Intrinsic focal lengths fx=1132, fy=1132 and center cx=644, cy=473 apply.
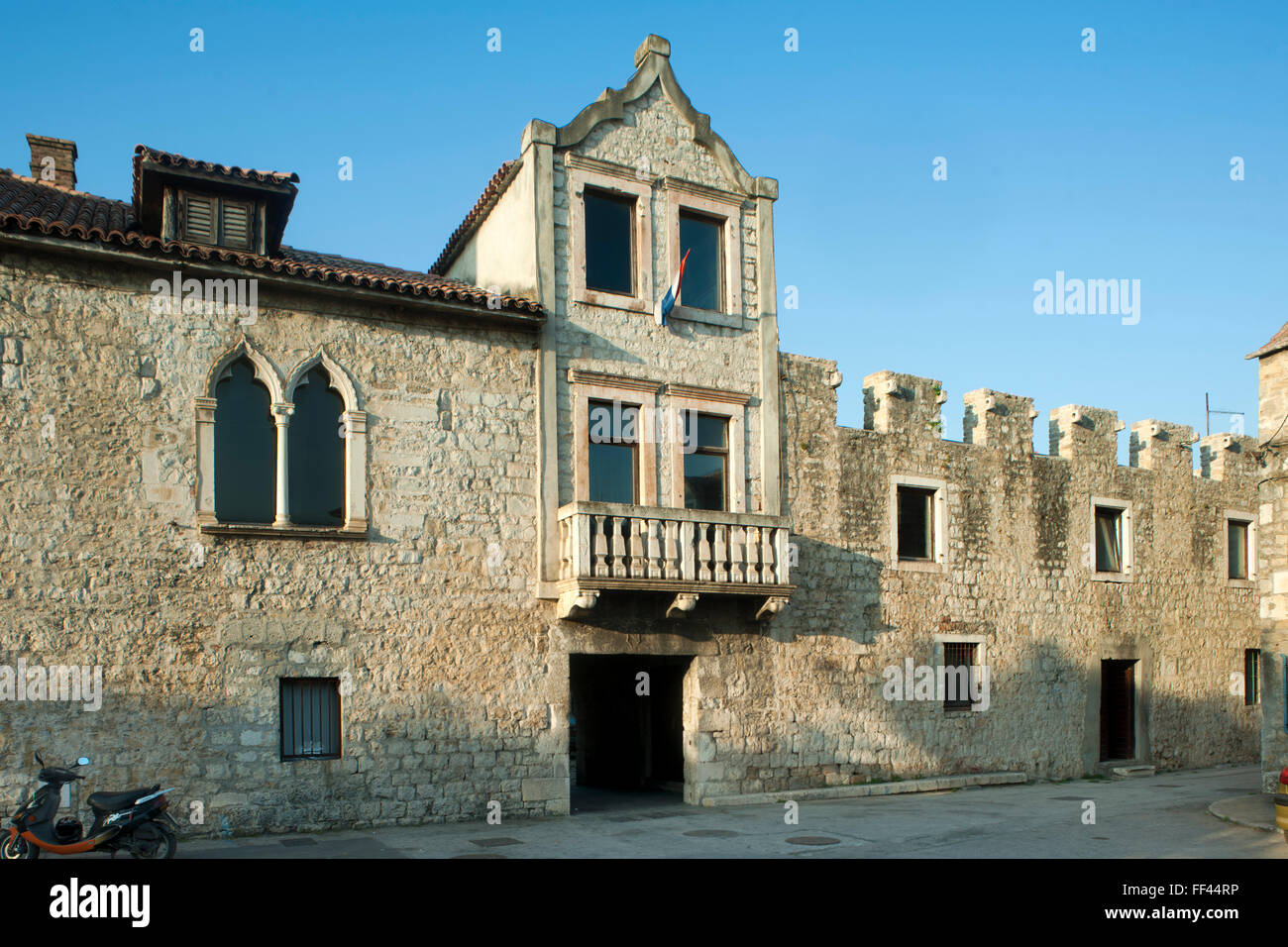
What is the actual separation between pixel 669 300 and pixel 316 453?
588 cm

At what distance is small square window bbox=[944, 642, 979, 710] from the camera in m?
20.4

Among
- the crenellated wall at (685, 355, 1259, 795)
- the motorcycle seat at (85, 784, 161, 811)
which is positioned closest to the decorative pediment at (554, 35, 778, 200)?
the crenellated wall at (685, 355, 1259, 795)

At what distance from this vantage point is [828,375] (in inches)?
776

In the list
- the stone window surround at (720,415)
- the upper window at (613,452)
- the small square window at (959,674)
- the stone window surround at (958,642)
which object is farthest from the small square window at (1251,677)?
the upper window at (613,452)

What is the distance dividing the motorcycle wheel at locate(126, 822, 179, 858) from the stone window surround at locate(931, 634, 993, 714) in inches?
519

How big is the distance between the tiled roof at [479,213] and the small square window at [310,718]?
27.2ft

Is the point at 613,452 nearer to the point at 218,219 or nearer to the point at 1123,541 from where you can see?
the point at 218,219

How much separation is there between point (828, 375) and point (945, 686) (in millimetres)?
5991

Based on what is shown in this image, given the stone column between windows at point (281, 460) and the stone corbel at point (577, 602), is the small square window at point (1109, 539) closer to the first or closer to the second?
the stone corbel at point (577, 602)

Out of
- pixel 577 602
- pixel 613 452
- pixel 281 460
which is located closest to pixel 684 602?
pixel 577 602

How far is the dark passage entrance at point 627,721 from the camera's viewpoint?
1884 centimetres

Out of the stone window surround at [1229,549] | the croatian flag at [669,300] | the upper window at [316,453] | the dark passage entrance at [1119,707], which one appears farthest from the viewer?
the stone window surround at [1229,549]


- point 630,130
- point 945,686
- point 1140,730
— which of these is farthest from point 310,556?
point 1140,730

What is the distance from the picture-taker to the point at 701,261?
745 inches
